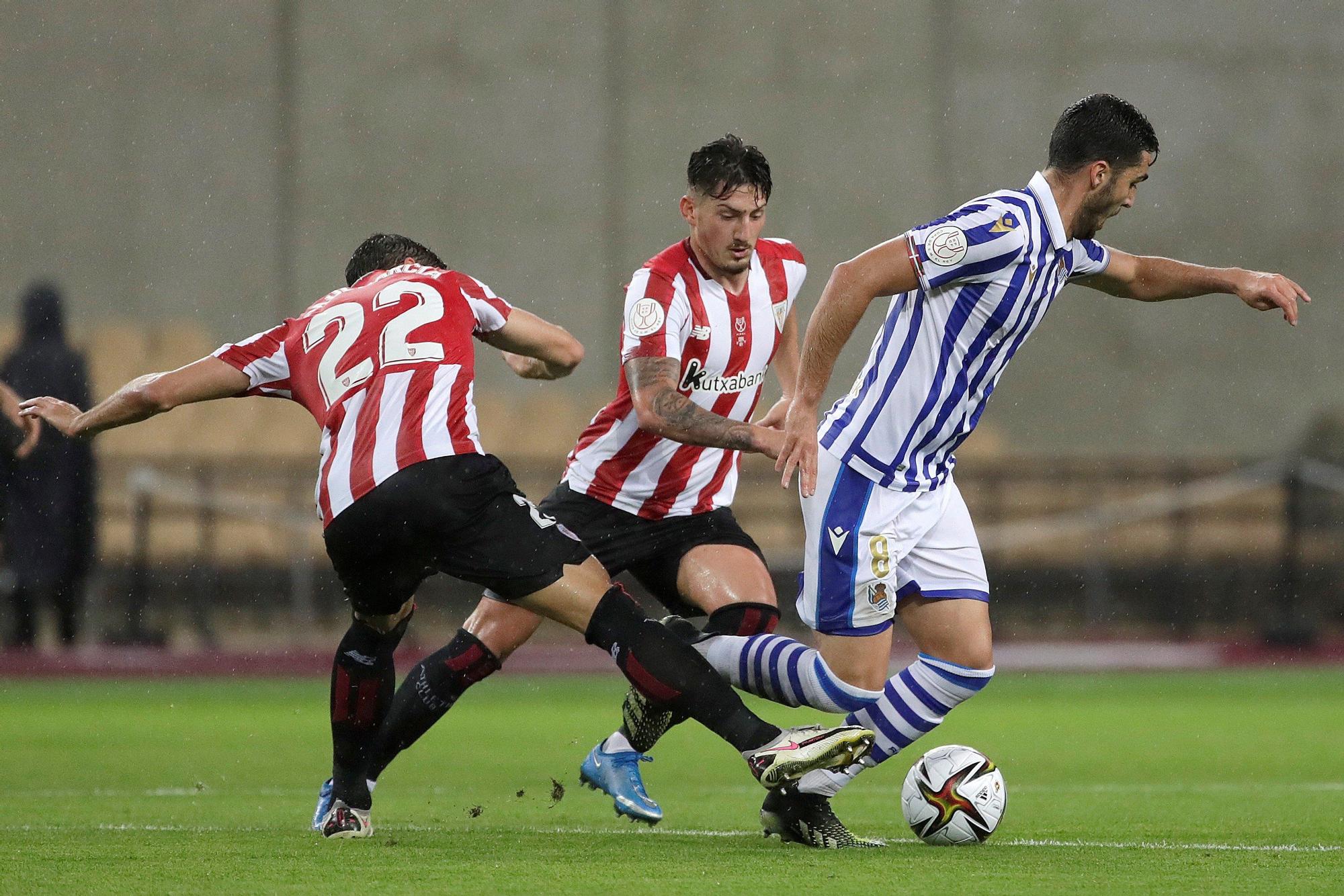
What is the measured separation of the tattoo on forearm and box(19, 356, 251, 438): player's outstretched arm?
1.06 meters

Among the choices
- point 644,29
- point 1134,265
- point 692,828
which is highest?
point 644,29

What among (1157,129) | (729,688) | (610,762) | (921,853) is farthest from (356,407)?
(1157,129)

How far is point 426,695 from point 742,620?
38.1 inches

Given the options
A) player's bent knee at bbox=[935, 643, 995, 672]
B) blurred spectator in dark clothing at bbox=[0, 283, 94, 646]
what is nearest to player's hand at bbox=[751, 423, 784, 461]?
player's bent knee at bbox=[935, 643, 995, 672]

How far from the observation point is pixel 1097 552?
1335 cm

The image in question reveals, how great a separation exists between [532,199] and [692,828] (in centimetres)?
1090

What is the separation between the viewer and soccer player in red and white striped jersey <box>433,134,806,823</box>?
472 cm

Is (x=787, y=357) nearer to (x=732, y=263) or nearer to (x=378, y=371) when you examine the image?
(x=732, y=263)

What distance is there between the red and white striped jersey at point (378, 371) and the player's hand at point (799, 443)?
804 mm

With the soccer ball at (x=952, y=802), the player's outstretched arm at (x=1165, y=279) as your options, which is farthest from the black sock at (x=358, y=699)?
the player's outstretched arm at (x=1165, y=279)

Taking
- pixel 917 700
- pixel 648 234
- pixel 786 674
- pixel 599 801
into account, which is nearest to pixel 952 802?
pixel 917 700

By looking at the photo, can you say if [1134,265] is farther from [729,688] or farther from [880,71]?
[880,71]

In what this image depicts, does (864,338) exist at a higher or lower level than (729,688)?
higher

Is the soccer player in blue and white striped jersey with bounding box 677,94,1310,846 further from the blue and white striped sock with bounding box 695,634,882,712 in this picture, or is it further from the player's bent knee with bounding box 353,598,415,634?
the player's bent knee with bounding box 353,598,415,634
